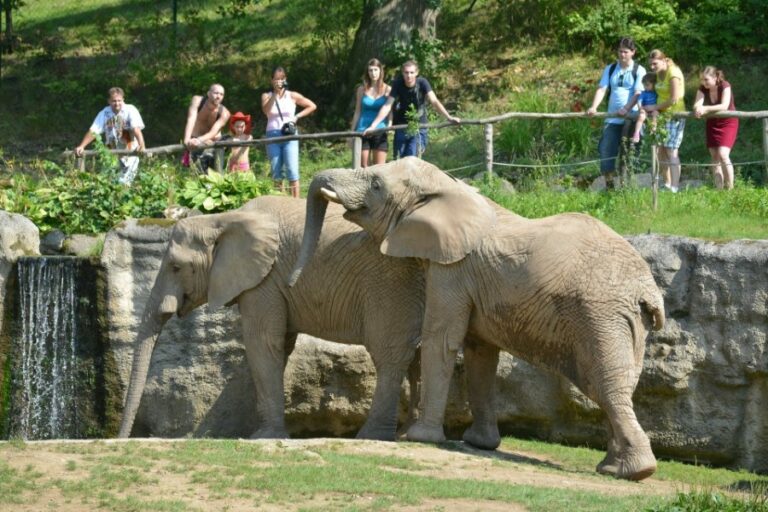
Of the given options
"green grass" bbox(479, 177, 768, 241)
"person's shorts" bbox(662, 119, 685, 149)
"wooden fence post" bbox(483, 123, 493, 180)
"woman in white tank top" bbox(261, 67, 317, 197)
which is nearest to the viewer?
"green grass" bbox(479, 177, 768, 241)

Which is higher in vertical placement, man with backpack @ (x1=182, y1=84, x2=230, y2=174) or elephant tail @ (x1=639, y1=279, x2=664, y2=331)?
man with backpack @ (x1=182, y1=84, x2=230, y2=174)

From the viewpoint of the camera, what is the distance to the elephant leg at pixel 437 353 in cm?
1434

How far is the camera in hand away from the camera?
19438 millimetres

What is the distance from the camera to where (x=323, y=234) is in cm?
1538

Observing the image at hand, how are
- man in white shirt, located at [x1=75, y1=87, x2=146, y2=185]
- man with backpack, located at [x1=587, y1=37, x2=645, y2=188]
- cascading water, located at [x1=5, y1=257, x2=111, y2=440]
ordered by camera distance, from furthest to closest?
man in white shirt, located at [x1=75, y1=87, x2=146, y2=185] < man with backpack, located at [x1=587, y1=37, x2=645, y2=188] < cascading water, located at [x1=5, y1=257, x2=111, y2=440]

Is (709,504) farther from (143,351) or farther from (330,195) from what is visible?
(143,351)

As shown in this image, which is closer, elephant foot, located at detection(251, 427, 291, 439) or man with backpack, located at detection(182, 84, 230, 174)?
elephant foot, located at detection(251, 427, 291, 439)

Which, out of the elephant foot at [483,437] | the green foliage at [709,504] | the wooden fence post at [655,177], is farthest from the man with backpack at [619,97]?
the green foliage at [709,504]

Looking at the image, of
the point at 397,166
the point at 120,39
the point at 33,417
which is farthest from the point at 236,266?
the point at 120,39

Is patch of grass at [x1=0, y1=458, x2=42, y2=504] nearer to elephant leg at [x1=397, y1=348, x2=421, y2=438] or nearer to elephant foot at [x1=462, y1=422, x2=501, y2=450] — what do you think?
elephant foot at [x1=462, y1=422, x2=501, y2=450]

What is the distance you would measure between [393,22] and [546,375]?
12.1 meters

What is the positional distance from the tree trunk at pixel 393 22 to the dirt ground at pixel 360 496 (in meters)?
13.2

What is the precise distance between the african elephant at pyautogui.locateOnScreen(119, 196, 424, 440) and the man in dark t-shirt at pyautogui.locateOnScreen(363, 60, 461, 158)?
3.24 metres

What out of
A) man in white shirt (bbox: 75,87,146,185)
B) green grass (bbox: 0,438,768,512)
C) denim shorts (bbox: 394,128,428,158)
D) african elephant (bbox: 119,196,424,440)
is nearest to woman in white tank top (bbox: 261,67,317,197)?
denim shorts (bbox: 394,128,428,158)
